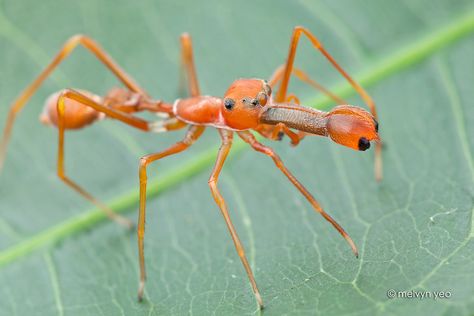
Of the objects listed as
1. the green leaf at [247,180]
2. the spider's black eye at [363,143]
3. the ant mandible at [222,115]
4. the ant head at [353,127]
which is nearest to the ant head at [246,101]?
the ant mandible at [222,115]

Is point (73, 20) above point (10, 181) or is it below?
above

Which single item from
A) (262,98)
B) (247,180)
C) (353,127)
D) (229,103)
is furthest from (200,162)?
(353,127)

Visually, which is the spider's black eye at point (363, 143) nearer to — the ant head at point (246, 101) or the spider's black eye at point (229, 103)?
the ant head at point (246, 101)

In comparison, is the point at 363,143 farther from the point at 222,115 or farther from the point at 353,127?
the point at 222,115

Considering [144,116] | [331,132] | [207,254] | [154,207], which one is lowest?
[207,254]

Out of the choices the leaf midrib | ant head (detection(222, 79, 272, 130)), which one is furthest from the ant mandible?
the leaf midrib

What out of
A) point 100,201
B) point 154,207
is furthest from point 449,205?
point 100,201

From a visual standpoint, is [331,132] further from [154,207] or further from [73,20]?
[73,20]
